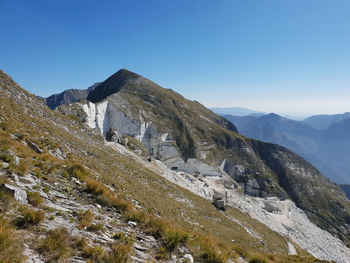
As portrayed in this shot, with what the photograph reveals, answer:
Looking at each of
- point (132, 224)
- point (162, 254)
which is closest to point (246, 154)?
point (132, 224)

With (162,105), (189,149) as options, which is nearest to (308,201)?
(189,149)

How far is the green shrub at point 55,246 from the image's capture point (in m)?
4.47

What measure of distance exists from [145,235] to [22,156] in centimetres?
858

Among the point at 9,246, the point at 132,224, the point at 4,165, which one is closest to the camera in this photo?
the point at 9,246

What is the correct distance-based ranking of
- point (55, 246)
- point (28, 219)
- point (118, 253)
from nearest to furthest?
point (55, 246), point (28, 219), point (118, 253)

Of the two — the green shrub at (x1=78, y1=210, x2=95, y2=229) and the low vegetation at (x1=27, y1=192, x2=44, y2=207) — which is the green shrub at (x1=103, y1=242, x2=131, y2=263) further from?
the low vegetation at (x1=27, y1=192, x2=44, y2=207)

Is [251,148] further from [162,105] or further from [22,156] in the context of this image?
[22,156]

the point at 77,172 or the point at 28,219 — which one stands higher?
the point at 77,172

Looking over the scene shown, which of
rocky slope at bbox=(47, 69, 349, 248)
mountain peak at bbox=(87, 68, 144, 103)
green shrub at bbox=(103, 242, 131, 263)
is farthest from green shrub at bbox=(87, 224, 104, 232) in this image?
mountain peak at bbox=(87, 68, 144, 103)

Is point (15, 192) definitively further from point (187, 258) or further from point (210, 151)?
point (210, 151)

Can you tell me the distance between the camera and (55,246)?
15.5 feet

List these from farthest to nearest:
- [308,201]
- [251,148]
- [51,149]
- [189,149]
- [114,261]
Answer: [251,148]
[308,201]
[189,149]
[51,149]
[114,261]

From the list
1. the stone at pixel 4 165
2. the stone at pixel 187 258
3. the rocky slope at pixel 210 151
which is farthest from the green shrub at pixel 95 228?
the rocky slope at pixel 210 151

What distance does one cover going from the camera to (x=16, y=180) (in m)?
7.42
